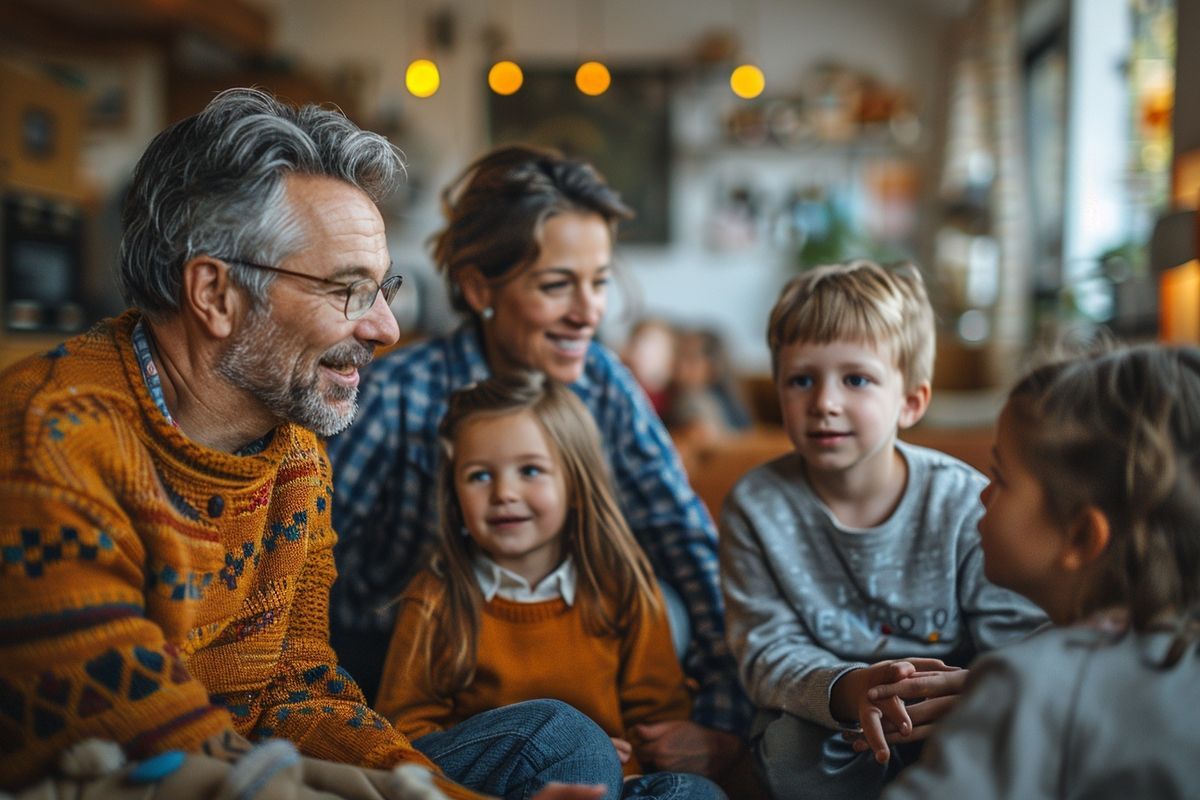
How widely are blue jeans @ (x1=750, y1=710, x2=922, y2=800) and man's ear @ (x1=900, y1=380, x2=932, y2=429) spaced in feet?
1.61

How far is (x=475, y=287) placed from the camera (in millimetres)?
1958

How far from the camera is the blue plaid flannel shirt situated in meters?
1.79

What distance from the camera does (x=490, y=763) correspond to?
133 cm

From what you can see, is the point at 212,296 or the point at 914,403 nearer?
the point at 212,296

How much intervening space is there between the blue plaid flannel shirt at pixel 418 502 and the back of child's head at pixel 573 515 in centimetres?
9

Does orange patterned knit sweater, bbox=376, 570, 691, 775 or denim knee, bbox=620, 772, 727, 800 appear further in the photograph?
orange patterned knit sweater, bbox=376, 570, 691, 775

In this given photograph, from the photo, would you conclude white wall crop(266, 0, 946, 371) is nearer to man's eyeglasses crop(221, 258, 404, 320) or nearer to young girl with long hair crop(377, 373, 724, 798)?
young girl with long hair crop(377, 373, 724, 798)

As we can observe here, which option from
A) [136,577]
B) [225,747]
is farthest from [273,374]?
[225,747]

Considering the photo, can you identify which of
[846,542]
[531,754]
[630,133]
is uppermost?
[630,133]

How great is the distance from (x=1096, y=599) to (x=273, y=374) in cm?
92

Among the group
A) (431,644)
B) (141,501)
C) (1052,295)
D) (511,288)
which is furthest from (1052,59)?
(141,501)

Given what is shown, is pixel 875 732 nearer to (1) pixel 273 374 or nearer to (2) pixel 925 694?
(2) pixel 925 694

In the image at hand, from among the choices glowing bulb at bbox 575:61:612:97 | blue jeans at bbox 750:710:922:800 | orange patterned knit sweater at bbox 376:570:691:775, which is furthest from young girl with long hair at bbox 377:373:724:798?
glowing bulb at bbox 575:61:612:97

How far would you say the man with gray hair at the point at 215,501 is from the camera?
3.26 feet
